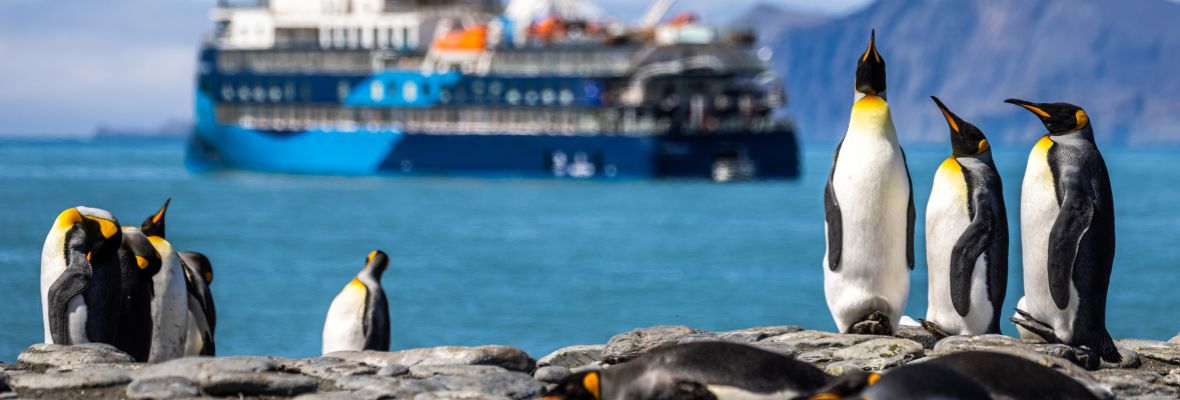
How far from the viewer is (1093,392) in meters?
5.98

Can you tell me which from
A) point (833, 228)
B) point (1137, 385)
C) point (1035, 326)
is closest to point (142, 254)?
point (833, 228)

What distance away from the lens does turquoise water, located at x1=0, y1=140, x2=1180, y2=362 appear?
22828mm

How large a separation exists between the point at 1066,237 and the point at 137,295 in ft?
16.1

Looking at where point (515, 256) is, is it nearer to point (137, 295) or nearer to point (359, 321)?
point (359, 321)

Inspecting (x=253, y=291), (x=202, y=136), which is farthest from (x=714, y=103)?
(x=253, y=291)

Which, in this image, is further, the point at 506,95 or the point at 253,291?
the point at 506,95

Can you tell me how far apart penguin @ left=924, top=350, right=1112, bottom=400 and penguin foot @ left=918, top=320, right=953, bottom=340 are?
2.71 m

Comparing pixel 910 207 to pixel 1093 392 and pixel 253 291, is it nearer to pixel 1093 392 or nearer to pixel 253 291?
pixel 1093 392

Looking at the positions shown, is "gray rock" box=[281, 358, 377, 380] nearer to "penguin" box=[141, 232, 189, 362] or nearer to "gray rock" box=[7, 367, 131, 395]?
"gray rock" box=[7, 367, 131, 395]

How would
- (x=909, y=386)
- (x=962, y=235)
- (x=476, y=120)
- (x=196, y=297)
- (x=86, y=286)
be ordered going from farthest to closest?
(x=476, y=120), (x=196, y=297), (x=86, y=286), (x=962, y=235), (x=909, y=386)

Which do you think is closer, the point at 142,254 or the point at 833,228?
the point at 833,228

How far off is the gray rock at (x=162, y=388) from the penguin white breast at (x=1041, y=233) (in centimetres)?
401

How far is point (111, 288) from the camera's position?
347 inches

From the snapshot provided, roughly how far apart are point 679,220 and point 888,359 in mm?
35357
